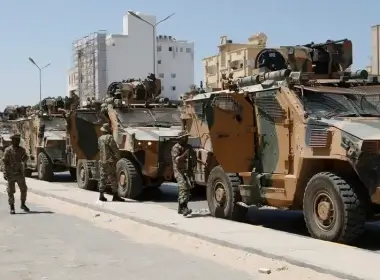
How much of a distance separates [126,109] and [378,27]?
66.0 ft

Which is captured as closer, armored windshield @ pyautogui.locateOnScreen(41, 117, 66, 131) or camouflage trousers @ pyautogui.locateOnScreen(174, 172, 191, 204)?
camouflage trousers @ pyautogui.locateOnScreen(174, 172, 191, 204)

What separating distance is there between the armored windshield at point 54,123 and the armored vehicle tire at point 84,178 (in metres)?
4.43

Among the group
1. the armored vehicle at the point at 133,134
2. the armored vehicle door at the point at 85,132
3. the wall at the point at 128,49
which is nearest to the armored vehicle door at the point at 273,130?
the armored vehicle at the point at 133,134

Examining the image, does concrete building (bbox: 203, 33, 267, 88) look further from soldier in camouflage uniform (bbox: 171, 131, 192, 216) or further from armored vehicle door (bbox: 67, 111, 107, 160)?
soldier in camouflage uniform (bbox: 171, 131, 192, 216)

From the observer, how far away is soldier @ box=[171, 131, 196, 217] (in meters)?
11.0

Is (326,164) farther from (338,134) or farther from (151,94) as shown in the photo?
(151,94)

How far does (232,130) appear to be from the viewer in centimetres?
1036

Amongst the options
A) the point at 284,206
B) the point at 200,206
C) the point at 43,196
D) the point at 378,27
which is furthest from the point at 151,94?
the point at 378,27

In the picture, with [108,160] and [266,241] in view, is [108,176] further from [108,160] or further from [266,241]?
[266,241]

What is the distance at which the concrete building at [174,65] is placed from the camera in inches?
3765

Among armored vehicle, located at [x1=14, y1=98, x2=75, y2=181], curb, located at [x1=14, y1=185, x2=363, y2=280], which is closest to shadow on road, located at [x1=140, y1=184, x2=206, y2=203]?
curb, located at [x1=14, y1=185, x2=363, y2=280]

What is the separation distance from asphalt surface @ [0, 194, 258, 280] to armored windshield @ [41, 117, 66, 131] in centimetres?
1093

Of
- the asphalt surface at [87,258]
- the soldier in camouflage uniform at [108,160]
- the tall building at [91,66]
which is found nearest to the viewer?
the asphalt surface at [87,258]

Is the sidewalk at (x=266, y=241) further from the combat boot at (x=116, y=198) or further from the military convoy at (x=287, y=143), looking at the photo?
the combat boot at (x=116, y=198)
